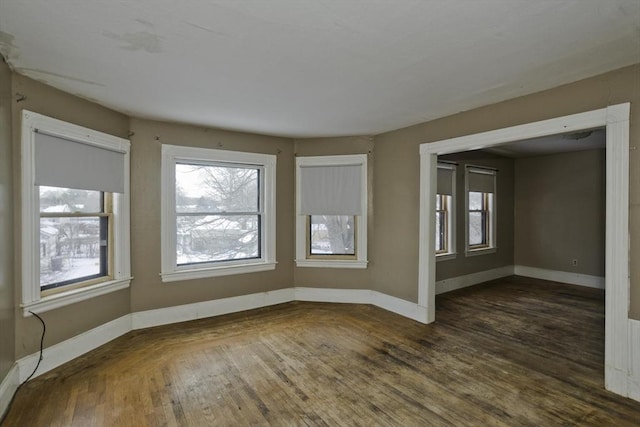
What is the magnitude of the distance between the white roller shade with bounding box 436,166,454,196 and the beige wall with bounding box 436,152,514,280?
19 cm

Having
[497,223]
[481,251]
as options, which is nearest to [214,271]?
[481,251]

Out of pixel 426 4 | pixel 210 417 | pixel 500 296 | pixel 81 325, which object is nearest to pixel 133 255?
pixel 81 325

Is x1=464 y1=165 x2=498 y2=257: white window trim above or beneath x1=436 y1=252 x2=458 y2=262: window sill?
above

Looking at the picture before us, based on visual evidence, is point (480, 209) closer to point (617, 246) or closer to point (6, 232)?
point (617, 246)

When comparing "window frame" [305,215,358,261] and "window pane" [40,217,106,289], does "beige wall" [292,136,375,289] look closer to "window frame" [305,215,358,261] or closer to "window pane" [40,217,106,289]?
"window frame" [305,215,358,261]

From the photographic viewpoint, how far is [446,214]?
5.72m

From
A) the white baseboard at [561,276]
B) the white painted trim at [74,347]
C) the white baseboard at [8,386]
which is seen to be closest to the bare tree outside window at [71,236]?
the white painted trim at [74,347]

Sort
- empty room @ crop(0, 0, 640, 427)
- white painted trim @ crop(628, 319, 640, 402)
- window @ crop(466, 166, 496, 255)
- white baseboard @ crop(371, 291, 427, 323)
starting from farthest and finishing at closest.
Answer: window @ crop(466, 166, 496, 255), white baseboard @ crop(371, 291, 427, 323), white painted trim @ crop(628, 319, 640, 402), empty room @ crop(0, 0, 640, 427)

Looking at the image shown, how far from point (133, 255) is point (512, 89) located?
435cm

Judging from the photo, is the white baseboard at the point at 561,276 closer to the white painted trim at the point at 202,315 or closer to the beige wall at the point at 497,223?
the beige wall at the point at 497,223

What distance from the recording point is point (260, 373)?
2.77 meters

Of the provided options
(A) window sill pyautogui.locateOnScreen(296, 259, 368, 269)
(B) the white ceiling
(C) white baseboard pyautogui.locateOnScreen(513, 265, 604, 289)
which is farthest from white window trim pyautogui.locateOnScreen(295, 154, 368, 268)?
(C) white baseboard pyautogui.locateOnScreen(513, 265, 604, 289)

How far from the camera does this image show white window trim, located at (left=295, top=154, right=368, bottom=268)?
469 cm

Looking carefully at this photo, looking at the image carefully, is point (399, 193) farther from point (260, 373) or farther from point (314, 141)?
point (260, 373)
